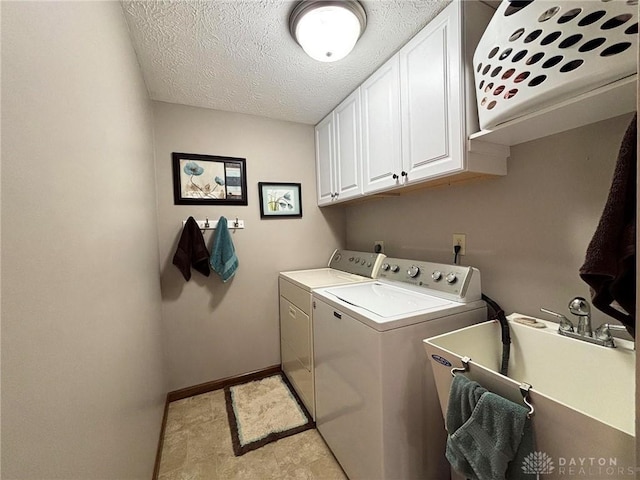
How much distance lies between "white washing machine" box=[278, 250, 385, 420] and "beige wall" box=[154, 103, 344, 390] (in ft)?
0.58

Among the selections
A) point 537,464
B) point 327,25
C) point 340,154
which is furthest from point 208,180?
point 537,464

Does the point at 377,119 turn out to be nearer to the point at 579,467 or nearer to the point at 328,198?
the point at 328,198

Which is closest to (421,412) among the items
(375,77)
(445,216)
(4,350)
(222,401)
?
(445,216)

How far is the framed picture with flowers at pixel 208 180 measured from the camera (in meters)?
2.00

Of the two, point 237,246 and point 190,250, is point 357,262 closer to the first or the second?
point 237,246

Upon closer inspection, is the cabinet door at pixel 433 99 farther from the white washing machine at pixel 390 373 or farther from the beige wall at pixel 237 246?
the beige wall at pixel 237 246

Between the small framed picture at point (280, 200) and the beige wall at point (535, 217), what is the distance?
1218 mm

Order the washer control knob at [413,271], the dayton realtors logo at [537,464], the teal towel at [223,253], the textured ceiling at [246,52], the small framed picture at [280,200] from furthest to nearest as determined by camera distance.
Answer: the small framed picture at [280,200] → the teal towel at [223,253] → the washer control knob at [413,271] → the textured ceiling at [246,52] → the dayton realtors logo at [537,464]

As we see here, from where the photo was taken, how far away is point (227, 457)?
58.9 inches

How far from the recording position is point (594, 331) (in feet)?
3.16

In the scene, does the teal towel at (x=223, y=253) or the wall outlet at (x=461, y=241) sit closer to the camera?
the wall outlet at (x=461, y=241)

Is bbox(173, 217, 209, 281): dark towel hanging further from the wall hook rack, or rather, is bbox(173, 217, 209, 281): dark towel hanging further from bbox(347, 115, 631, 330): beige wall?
bbox(347, 115, 631, 330): beige wall

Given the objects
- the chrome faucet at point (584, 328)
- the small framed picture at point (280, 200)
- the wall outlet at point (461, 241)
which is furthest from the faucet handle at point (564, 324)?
the small framed picture at point (280, 200)

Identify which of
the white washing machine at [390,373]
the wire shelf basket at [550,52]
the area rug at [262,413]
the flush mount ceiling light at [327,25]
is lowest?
the area rug at [262,413]
